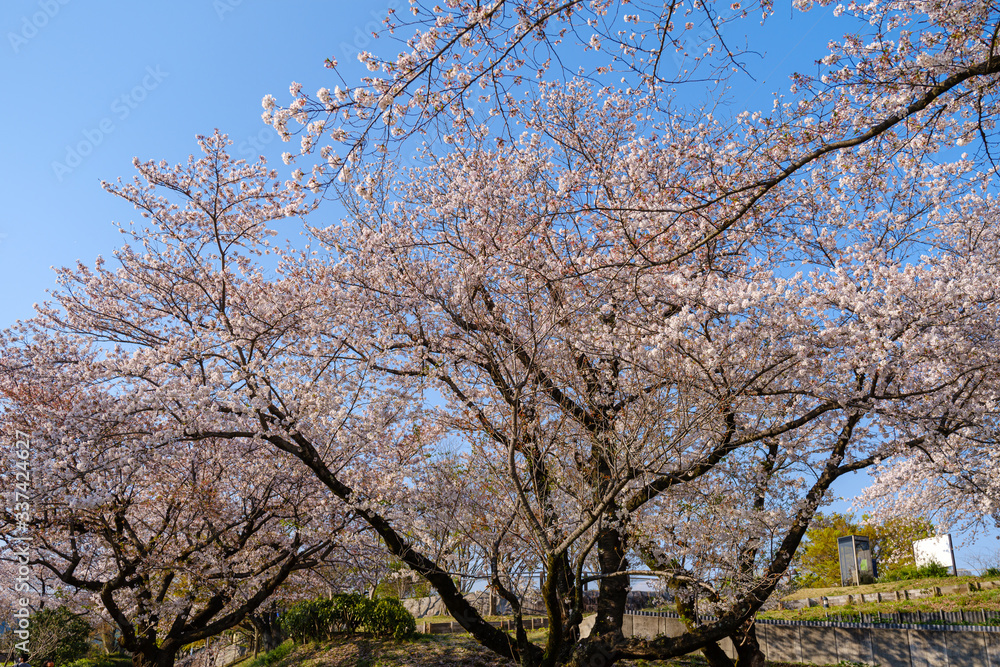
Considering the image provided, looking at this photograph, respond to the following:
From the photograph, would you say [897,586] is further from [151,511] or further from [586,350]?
[151,511]

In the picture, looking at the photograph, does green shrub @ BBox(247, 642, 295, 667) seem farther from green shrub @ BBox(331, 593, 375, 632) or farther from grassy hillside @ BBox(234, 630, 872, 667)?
green shrub @ BBox(331, 593, 375, 632)

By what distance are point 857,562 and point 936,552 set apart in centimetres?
209

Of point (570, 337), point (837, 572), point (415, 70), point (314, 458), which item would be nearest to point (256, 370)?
Answer: point (314, 458)

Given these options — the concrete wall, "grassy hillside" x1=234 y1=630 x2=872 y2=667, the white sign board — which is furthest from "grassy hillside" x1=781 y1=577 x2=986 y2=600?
"grassy hillside" x1=234 y1=630 x2=872 y2=667

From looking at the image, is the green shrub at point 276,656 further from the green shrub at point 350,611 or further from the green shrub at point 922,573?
the green shrub at point 922,573

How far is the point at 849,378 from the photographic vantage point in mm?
7297

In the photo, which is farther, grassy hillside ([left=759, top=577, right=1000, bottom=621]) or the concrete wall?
grassy hillside ([left=759, top=577, right=1000, bottom=621])

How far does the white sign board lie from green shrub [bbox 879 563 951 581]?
129 mm

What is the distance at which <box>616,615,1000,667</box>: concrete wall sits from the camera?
8156 millimetres

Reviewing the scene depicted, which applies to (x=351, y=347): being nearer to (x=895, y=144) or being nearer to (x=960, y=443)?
(x=895, y=144)

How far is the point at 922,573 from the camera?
15.9 meters

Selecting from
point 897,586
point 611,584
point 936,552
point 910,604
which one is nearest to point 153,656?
point 611,584

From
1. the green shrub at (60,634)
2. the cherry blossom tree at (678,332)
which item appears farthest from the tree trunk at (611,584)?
the green shrub at (60,634)

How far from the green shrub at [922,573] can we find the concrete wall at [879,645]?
840 cm
